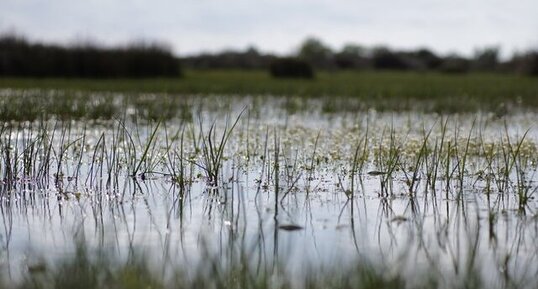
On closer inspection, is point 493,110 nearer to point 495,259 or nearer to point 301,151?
point 301,151

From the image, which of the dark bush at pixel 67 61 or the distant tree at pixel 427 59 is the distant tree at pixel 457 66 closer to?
the distant tree at pixel 427 59

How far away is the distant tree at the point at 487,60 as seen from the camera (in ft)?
126

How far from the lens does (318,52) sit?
1868 inches

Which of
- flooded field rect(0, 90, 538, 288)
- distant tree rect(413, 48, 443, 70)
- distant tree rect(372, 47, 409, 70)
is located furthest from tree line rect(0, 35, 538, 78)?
flooded field rect(0, 90, 538, 288)

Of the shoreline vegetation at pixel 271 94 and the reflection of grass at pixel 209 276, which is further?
the shoreline vegetation at pixel 271 94

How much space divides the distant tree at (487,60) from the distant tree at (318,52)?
7149 mm

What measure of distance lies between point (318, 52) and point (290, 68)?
2148 cm

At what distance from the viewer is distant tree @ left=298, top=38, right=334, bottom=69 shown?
123 feet

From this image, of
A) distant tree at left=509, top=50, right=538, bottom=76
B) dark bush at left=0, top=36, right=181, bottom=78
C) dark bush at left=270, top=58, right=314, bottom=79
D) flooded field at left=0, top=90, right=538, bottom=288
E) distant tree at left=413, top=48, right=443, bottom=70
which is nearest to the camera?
flooded field at left=0, top=90, right=538, bottom=288

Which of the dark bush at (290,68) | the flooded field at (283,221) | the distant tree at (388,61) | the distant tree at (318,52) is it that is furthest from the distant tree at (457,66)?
the flooded field at (283,221)

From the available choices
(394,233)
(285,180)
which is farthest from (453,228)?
(285,180)

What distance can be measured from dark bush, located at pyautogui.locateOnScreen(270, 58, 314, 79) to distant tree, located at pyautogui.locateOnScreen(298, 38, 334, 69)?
33.3ft

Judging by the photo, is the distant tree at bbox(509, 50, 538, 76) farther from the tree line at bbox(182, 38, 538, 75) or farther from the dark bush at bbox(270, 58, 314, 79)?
the dark bush at bbox(270, 58, 314, 79)

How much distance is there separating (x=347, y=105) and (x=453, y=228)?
8.03 meters
